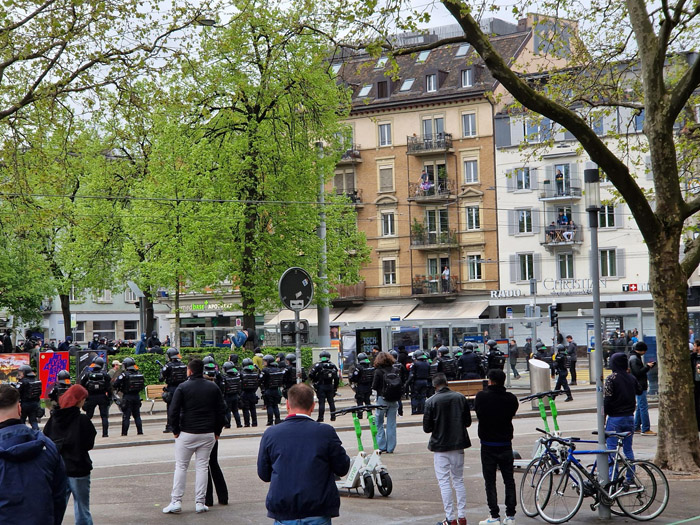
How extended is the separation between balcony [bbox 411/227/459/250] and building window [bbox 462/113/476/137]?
5813 mm

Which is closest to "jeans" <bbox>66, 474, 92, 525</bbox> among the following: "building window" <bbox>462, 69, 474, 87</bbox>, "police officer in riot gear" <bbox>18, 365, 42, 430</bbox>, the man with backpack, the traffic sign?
the man with backpack

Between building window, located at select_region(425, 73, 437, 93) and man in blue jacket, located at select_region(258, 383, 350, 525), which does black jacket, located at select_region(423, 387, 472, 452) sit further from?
building window, located at select_region(425, 73, 437, 93)

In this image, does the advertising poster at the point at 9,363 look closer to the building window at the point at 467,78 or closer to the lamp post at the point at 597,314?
the lamp post at the point at 597,314

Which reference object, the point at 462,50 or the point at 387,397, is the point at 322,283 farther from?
the point at 462,50

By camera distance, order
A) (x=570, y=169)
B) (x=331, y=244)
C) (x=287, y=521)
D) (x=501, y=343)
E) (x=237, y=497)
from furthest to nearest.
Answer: (x=570, y=169)
(x=331, y=244)
(x=501, y=343)
(x=237, y=497)
(x=287, y=521)

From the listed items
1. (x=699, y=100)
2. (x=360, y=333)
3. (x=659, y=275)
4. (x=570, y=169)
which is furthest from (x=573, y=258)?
(x=659, y=275)

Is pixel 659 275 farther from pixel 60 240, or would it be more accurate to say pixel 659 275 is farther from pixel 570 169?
pixel 570 169

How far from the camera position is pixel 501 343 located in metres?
35.3

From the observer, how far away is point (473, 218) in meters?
58.8

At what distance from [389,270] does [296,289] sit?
144ft

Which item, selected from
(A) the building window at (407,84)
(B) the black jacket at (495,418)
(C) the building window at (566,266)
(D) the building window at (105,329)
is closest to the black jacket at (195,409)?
(B) the black jacket at (495,418)

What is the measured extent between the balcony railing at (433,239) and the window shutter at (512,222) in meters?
3.27

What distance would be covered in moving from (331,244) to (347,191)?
23.4 m

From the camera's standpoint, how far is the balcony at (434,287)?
58.7 m
